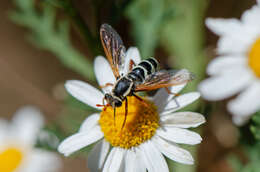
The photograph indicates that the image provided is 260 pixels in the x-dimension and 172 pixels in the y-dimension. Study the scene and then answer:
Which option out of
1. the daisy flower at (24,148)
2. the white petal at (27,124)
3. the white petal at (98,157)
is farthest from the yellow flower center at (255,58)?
the white petal at (27,124)

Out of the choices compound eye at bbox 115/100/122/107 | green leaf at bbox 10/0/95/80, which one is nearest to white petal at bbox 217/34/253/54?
compound eye at bbox 115/100/122/107

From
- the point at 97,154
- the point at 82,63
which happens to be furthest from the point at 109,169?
the point at 82,63

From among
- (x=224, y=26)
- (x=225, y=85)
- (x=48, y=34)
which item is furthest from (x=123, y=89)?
(x=48, y=34)

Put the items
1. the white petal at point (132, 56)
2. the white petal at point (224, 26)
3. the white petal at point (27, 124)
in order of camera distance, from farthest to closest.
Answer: the white petal at point (27, 124)
the white petal at point (132, 56)
the white petal at point (224, 26)

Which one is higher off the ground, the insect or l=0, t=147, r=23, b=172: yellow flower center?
the insect

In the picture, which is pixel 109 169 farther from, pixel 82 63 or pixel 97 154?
pixel 82 63

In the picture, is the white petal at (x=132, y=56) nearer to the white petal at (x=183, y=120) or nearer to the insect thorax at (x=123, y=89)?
the insect thorax at (x=123, y=89)

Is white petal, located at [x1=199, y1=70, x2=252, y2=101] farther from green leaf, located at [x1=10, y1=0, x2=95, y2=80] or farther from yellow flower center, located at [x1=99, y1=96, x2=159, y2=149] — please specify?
green leaf, located at [x1=10, y1=0, x2=95, y2=80]
